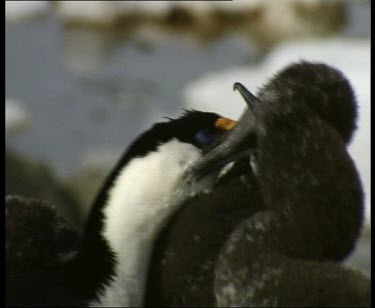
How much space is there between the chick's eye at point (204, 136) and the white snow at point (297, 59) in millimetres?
32

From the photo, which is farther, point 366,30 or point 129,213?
point 366,30

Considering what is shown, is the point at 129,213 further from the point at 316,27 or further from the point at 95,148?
the point at 316,27

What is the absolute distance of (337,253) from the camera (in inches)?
20.0

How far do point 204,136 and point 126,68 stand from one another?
0.20 metres

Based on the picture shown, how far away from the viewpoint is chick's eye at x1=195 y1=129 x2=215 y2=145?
1.81 ft

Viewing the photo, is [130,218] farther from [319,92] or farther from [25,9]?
[25,9]

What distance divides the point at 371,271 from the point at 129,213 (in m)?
0.14

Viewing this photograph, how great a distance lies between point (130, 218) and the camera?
21.4 inches

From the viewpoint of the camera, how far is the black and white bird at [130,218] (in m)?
0.54

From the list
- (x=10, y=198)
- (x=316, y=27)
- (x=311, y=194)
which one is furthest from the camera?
(x=316, y=27)

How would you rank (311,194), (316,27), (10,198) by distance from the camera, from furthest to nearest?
1. (316,27)
2. (10,198)
3. (311,194)

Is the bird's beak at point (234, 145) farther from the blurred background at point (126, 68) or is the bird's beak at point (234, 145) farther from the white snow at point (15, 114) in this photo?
the white snow at point (15, 114)

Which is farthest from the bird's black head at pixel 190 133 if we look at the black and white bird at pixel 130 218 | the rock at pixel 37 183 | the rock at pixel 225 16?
the rock at pixel 37 183
